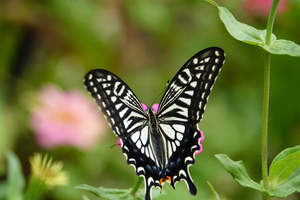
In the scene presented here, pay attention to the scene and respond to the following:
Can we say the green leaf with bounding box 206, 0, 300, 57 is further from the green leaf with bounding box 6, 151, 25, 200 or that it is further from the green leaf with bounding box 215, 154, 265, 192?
the green leaf with bounding box 6, 151, 25, 200

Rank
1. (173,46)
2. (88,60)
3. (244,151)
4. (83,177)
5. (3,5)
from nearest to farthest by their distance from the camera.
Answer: (83,177) → (244,151) → (3,5) → (88,60) → (173,46)

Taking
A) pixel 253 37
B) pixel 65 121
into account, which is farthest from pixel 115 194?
pixel 65 121

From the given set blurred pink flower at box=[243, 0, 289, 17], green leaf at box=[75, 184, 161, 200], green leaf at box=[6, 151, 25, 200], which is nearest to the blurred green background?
blurred pink flower at box=[243, 0, 289, 17]

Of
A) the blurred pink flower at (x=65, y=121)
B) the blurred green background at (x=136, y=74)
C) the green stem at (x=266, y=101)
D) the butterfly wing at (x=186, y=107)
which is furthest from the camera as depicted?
the blurred green background at (x=136, y=74)

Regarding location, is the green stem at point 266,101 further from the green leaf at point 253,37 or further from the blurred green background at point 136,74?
the blurred green background at point 136,74

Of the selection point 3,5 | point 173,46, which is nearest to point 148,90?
point 173,46

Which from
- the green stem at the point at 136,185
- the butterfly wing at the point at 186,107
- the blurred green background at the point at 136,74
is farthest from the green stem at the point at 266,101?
the blurred green background at the point at 136,74

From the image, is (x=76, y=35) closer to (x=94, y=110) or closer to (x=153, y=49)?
(x=94, y=110)
